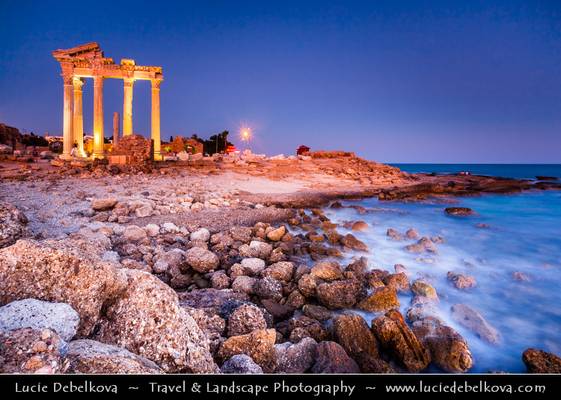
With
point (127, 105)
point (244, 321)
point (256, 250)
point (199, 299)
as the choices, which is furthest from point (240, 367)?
point (127, 105)

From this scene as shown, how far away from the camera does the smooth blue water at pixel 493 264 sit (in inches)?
209

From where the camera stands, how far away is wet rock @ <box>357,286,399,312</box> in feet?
17.1

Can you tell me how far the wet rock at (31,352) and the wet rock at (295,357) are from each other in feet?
6.94

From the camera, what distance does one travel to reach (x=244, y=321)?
3.75 m

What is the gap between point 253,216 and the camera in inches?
416

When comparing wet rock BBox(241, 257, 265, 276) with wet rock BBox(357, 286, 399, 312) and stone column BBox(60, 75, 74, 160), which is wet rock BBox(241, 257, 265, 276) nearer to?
wet rock BBox(357, 286, 399, 312)

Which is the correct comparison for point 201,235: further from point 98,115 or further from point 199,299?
point 98,115

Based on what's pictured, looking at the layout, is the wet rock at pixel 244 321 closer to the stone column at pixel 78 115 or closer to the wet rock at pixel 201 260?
the wet rock at pixel 201 260

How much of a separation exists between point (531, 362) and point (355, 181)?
71.5ft

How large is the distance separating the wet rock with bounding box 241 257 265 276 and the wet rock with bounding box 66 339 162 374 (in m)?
3.79

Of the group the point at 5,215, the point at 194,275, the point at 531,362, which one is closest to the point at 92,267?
the point at 194,275

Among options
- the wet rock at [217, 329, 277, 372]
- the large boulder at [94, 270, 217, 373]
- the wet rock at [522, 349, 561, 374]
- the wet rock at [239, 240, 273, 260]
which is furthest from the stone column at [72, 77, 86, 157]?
the wet rock at [522, 349, 561, 374]

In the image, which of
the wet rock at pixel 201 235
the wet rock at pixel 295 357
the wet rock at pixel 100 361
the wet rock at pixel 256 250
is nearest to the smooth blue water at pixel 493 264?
the wet rock at pixel 295 357
